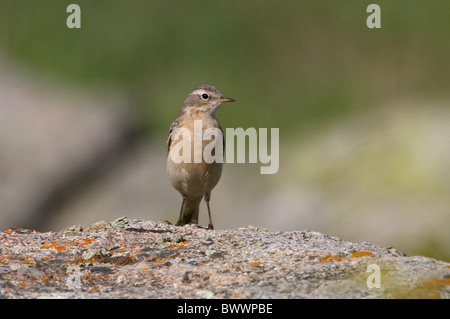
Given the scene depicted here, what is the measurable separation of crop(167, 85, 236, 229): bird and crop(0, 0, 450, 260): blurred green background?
421 centimetres

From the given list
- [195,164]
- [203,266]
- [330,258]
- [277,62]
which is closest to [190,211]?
[195,164]

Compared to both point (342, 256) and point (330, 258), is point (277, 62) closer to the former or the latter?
point (342, 256)

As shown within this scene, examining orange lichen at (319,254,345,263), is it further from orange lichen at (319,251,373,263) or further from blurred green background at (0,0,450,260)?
blurred green background at (0,0,450,260)

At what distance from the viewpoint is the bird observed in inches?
452

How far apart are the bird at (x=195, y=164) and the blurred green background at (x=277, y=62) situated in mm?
4207

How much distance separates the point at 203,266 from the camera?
6941 mm

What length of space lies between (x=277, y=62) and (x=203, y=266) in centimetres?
1272

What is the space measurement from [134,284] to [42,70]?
13.8 m

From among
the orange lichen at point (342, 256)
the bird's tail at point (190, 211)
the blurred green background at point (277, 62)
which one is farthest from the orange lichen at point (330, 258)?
the blurred green background at point (277, 62)

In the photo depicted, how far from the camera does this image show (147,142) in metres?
18.5

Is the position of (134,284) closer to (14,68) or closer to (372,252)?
(372,252)

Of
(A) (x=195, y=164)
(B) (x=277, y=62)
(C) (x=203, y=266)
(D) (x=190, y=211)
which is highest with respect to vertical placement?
(B) (x=277, y=62)
